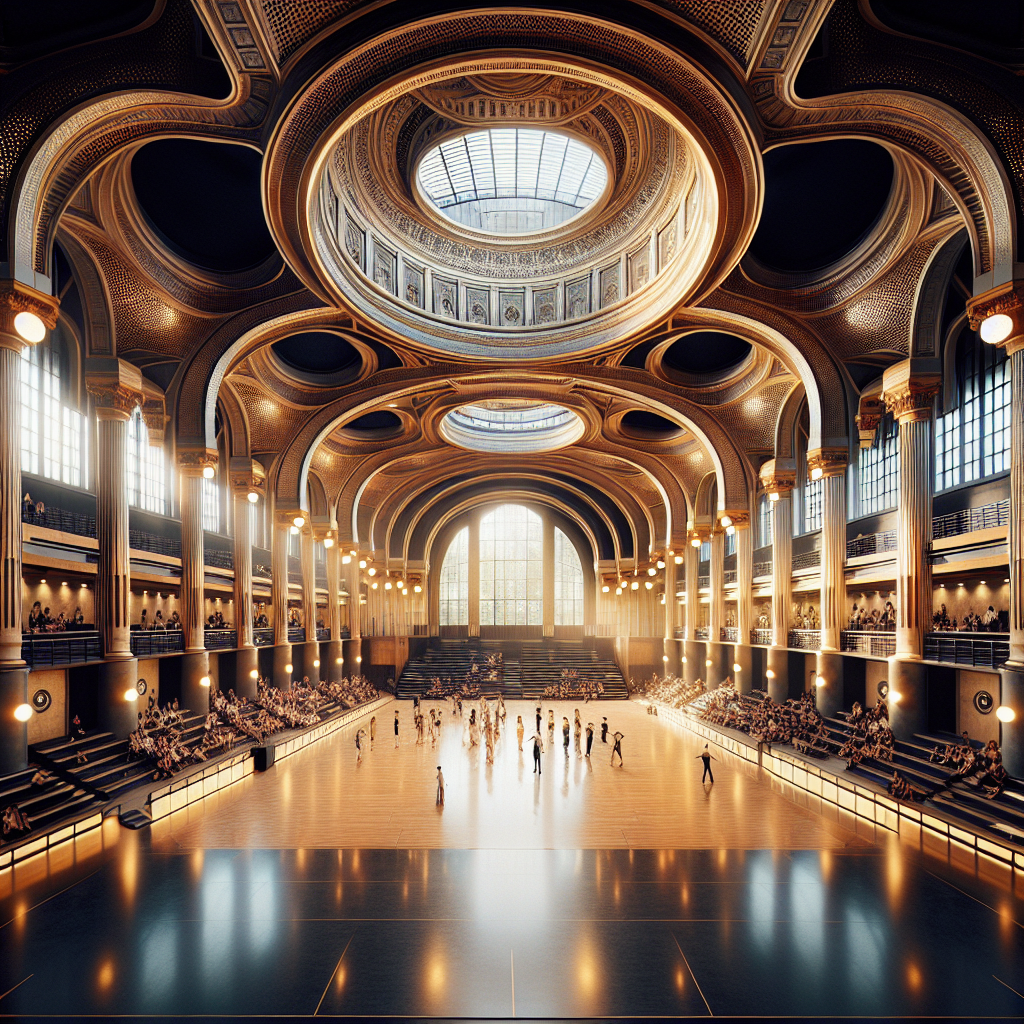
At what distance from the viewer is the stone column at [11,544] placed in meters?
10.7

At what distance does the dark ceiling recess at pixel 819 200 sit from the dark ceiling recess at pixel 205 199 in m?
10.2

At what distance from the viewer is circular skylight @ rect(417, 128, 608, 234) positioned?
2022 cm

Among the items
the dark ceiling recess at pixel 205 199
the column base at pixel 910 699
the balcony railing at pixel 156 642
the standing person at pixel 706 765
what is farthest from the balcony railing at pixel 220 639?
the column base at pixel 910 699

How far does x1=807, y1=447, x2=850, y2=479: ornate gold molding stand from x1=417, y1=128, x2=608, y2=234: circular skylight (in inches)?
381

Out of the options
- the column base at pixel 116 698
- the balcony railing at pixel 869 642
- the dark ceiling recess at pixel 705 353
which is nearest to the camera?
the column base at pixel 116 698

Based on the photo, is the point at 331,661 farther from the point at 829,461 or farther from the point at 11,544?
the point at 829,461

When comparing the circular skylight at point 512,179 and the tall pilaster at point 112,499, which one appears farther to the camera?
the circular skylight at point 512,179

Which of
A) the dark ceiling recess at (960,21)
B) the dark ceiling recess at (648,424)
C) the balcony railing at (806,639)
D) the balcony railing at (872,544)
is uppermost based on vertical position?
the dark ceiling recess at (960,21)

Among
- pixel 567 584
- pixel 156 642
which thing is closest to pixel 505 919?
pixel 156 642

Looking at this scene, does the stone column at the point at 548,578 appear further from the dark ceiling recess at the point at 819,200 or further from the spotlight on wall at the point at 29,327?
the spotlight on wall at the point at 29,327

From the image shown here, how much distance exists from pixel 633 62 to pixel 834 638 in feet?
47.2

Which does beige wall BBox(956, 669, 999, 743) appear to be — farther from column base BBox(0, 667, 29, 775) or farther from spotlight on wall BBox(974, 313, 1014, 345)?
column base BBox(0, 667, 29, 775)

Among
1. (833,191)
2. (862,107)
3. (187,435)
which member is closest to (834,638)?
(833,191)

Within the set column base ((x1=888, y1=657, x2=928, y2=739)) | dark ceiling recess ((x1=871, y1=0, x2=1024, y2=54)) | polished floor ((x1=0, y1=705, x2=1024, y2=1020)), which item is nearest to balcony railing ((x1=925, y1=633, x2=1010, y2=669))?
column base ((x1=888, y1=657, x2=928, y2=739))
